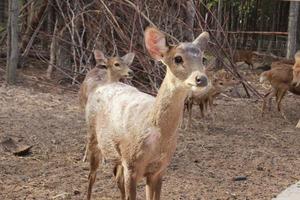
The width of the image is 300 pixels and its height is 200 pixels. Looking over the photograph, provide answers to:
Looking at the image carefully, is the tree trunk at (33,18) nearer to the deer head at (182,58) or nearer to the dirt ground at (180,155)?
the dirt ground at (180,155)

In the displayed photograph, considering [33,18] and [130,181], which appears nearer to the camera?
[130,181]

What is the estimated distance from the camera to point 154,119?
13.8 ft

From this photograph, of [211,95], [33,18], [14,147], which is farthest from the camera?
[33,18]

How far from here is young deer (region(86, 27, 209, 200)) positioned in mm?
4023

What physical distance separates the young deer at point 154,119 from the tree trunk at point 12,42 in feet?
22.1

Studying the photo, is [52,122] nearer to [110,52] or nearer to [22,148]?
[22,148]

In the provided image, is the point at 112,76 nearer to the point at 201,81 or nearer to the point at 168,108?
the point at 168,108

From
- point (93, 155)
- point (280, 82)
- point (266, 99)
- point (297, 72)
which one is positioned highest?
point (93, 155)

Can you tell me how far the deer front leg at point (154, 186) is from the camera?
442 centimetres

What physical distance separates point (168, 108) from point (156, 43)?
0.46 meters

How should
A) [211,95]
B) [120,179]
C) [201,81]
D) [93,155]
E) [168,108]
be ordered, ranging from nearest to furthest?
[201,81] < [168,108] < [120,179] < [93,155] < [211,95]

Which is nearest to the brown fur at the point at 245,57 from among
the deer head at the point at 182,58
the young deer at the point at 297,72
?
the young deer at the point at 297,72

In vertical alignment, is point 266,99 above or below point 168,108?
below

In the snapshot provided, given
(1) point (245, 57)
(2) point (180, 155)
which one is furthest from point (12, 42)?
(1) point (245, 57)
